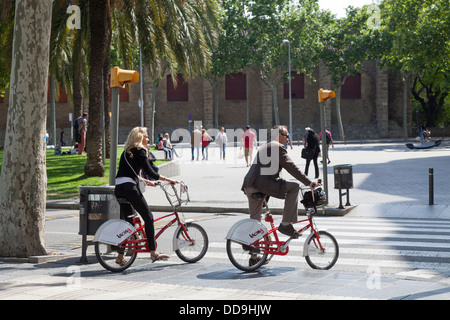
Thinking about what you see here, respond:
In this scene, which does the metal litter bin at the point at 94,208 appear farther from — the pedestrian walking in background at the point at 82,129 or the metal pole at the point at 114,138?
the pedestrian walking in background at the point at 82,129

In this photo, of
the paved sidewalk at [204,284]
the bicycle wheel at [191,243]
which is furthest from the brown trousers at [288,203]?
the bicycle wheel at [191,243]

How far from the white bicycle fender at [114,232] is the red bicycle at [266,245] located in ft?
4.09

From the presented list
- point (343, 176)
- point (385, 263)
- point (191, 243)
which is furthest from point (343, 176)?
point (191, 243)

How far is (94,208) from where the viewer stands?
8711 mm

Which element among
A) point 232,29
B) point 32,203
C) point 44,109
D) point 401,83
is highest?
point 232,29

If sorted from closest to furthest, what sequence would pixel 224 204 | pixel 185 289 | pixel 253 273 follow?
1. pixel 185 289
2. pixel 253 273
3. pixel 224 204

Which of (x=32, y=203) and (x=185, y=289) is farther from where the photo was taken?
(x=32, y=203)

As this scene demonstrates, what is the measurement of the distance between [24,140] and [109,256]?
207cm

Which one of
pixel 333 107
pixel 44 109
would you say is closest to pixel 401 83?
pixel 333 107

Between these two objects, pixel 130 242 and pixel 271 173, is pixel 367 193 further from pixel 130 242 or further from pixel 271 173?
pixel 130 242

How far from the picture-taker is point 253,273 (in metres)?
7.52
